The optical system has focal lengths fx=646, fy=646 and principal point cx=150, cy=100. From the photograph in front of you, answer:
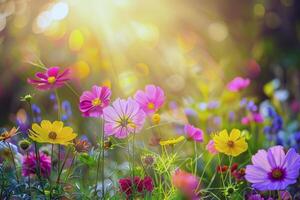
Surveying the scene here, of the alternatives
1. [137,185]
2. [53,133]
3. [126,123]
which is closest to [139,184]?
[137,185]

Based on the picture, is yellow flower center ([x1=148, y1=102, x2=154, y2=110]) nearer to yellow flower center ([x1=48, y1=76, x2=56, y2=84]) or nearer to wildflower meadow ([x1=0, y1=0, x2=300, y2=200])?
wildflower meadow ([x1=0, y1=0, x2=300, y2=200])

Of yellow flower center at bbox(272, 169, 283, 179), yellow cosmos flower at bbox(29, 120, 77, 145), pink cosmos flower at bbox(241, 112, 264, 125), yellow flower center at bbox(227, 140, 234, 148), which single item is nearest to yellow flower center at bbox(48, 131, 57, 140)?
yellow cosmos flower at bbox(29, 120, 77, 145)

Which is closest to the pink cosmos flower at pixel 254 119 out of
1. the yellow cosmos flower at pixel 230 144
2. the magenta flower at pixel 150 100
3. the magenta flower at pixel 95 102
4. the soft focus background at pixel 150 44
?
the soft focus background at pixel 150 44

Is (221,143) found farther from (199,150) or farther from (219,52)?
(219,52)

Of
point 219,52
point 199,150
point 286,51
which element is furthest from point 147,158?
point 286,51

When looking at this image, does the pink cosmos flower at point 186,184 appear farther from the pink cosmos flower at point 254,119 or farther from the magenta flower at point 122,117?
the pink cosmos flower at point 254,119

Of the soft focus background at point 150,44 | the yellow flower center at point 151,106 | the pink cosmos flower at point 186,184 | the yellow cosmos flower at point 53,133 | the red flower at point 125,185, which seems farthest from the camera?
the soft focus background at point 150,44

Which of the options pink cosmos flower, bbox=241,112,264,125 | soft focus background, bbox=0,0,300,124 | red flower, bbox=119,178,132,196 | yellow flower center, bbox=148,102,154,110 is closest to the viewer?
red flower, bbox=119,178,132,196
